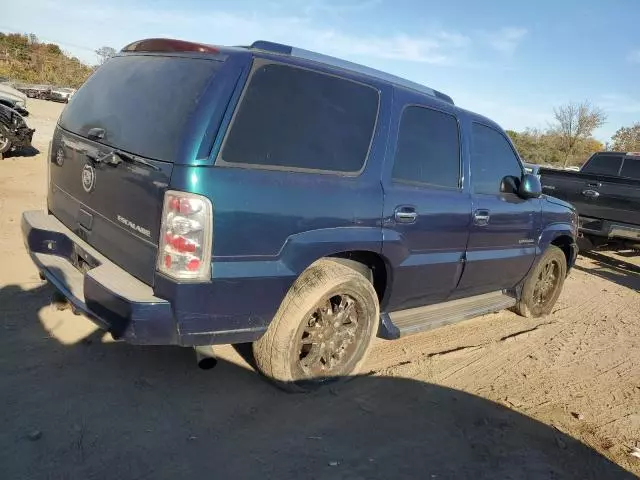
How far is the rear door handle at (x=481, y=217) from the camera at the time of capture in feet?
13.3

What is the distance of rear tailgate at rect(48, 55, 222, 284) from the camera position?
260 cm

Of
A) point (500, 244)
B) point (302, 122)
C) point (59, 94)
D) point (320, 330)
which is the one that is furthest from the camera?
point (59, 94)

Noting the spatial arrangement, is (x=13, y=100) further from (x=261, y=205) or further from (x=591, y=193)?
(x=591, y=193)

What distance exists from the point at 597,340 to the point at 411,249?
2.81 metres

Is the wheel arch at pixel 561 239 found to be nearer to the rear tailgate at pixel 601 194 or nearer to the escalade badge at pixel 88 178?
the rear tailgate at pixel 601 194

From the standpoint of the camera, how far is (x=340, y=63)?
3.29 metres

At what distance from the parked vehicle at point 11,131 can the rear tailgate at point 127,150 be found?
8019mm

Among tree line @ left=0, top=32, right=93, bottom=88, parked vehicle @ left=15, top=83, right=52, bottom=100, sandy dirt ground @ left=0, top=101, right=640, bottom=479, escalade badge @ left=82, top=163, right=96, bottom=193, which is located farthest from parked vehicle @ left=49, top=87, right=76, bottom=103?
escalade badge @ left=82, top=163, right=96, bottom=193

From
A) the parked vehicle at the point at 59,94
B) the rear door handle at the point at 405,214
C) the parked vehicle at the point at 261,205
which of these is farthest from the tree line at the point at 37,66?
the rear door handle at the point at 405,214

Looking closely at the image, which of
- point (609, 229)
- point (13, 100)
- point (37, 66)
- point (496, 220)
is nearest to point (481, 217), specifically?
point (496, 220)

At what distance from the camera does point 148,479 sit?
2.35 meters

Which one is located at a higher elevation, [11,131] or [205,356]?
[11,131]

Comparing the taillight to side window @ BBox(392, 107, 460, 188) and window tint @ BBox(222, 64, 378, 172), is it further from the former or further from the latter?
side window @ BBox(392, 107, 460, 188)

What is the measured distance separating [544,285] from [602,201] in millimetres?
3577
